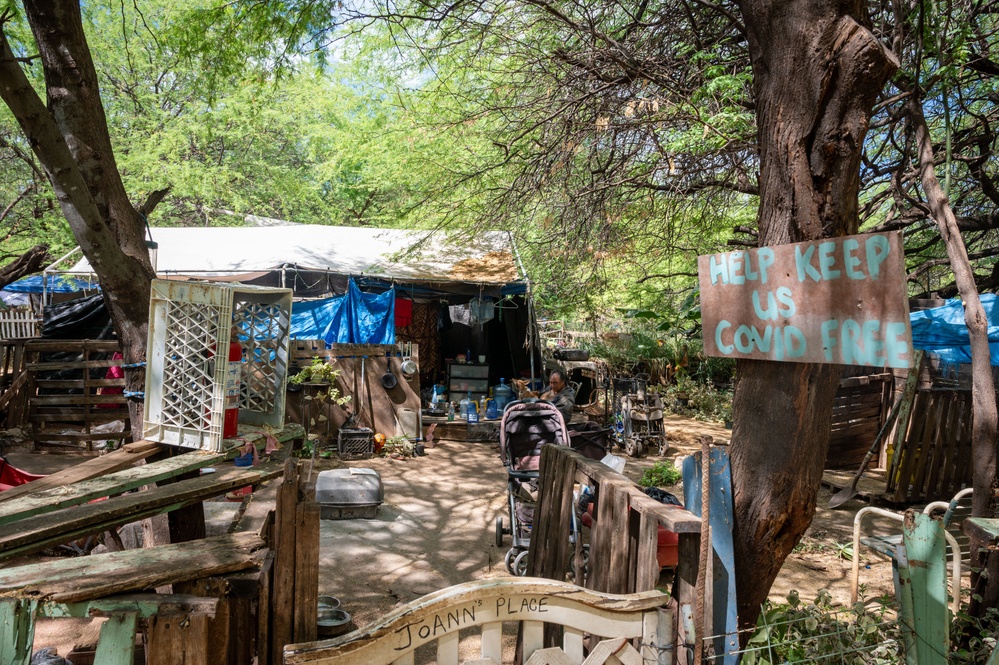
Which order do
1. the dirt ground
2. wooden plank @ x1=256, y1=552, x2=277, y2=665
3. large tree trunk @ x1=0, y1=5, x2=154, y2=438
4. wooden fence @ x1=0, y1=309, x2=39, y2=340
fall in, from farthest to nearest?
wooden fence @ x1=0, y1=309, x2=39, y2=340 < the dirt ground < large tree trunk @ x1=0, y1=5, x2=154, y2=438 < wooden plank @ x1=256, y1=552, x2=277, y2=665

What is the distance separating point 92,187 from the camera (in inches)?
171

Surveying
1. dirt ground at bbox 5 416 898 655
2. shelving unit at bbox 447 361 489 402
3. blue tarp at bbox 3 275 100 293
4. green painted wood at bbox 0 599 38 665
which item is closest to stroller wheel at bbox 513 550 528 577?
dirt ground at bbox 5 416 898 655

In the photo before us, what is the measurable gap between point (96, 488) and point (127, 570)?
0.81 m

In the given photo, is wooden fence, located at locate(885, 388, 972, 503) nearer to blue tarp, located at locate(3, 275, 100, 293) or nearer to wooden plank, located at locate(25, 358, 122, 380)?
wooden plank, located at locate(25, 358, 122, 380)

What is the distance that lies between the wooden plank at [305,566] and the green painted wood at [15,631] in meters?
0.80

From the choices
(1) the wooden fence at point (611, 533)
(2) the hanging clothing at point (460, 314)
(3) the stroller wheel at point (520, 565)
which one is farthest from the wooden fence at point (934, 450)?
(2) the hanging clothing at point (460, 314)

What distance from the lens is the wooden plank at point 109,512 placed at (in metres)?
2.41

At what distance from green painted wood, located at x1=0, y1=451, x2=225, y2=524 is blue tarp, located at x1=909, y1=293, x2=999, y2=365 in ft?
30.7

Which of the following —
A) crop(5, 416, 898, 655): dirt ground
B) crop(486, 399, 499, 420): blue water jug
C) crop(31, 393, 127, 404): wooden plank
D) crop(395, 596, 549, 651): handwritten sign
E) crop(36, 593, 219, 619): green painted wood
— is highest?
crop(31, 393, 127, 404): wooden plank

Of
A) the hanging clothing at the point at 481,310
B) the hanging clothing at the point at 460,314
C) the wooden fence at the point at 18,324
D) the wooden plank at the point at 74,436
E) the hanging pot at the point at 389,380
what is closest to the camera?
the wooden plank at the point at 74,436

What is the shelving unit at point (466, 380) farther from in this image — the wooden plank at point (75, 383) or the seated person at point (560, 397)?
the wooden plank at point (75, 383)

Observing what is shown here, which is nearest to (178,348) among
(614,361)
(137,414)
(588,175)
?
(137,414)

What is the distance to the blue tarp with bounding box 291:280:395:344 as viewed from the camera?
36.5 feet

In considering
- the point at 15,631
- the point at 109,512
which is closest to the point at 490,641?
the point at 15,631
